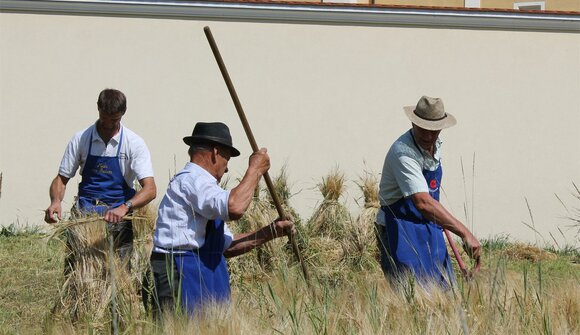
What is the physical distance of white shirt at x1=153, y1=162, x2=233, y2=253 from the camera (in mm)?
5340

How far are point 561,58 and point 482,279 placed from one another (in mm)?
9123

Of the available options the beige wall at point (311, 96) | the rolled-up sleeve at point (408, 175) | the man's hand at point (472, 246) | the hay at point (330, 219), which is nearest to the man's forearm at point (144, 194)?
the rolled-up sleeve at point (408, 175)

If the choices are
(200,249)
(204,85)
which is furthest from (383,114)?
(200,249)

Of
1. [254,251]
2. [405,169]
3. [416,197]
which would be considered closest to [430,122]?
[405,169]

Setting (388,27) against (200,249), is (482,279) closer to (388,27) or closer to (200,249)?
(200,249)

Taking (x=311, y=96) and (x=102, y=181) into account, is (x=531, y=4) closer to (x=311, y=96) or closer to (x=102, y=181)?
(x=311, y=96)

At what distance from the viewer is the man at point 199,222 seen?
17.5ft

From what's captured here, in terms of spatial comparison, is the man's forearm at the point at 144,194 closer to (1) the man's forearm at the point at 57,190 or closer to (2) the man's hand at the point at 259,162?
(1) the man's forearm at the point at 57,190

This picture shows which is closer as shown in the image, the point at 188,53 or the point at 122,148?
the point at 122,148

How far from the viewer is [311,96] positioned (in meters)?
13.1

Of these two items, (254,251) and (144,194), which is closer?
(144,194)

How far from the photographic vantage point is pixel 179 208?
543 centimetres

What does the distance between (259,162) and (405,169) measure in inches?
41.6

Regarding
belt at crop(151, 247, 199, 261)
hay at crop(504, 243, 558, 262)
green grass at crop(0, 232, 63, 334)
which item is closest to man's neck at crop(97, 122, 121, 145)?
green grass at crop(0, 232, 63, 334)
